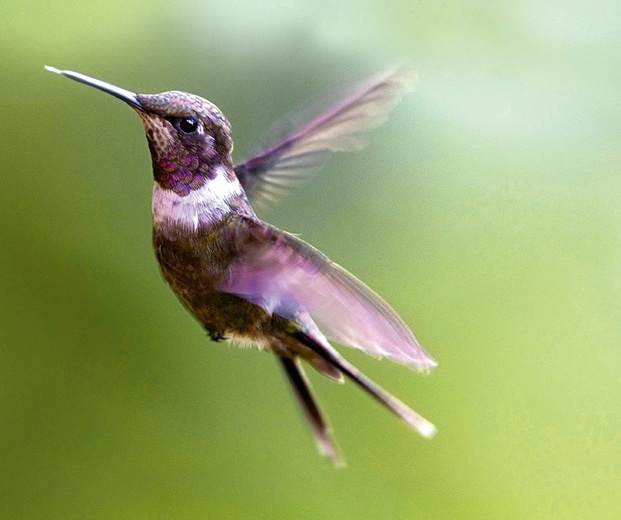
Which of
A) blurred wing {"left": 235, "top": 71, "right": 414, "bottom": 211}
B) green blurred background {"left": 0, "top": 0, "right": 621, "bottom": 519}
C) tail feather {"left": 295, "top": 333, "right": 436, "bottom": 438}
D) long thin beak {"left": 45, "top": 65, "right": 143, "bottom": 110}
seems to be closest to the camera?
long thin beak {"left": 45, "top": 65, "right": 143, "bottom": 110}

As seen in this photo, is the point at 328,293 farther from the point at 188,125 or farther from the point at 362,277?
the point at 362,277

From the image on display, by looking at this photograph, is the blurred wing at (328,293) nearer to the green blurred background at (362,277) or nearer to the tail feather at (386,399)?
the tail feather at (386,399)

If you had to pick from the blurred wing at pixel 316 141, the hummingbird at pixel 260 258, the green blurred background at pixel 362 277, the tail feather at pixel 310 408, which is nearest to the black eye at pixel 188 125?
the hummingbird at pixel 260 258

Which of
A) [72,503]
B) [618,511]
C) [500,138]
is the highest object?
[500,138]

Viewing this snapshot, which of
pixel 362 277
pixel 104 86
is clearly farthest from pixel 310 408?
pixel 362 277

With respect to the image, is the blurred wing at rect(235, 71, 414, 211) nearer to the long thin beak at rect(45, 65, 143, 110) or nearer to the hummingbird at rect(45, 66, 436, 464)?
the hummingbird at rect(45, 66, 436, 464)

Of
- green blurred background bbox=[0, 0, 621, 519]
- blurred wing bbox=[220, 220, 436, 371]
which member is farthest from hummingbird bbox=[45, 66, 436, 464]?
green blurred background bbox=[0, 0, 621, 519]

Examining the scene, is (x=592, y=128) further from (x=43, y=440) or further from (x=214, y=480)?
(x=43, y=440)

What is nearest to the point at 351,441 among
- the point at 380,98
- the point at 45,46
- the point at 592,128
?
the point at 592,128
